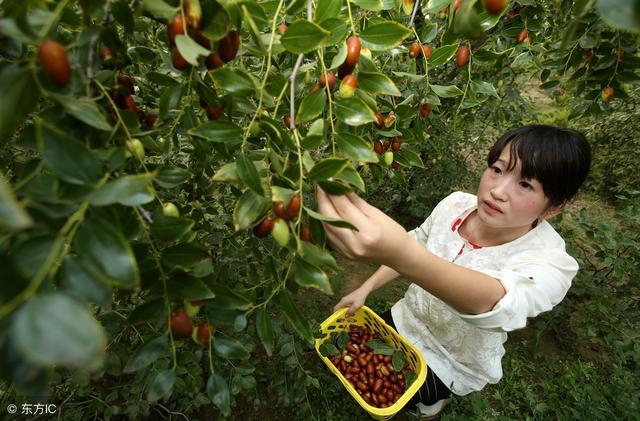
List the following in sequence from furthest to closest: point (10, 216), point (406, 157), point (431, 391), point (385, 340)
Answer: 1. point (385, 340)
2. point (431, 391)
3. point (406, 157)
4. point (10, 216)

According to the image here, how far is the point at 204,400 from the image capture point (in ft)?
3.79

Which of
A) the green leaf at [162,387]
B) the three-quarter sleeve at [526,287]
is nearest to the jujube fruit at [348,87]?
the green leaf at [162,387]

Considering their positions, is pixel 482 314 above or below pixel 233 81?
below

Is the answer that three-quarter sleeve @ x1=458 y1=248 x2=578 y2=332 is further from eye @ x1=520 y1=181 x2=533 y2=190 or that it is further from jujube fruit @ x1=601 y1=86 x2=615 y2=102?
jujube fruit @ x1=601 y1=86 x2=615 y2=102

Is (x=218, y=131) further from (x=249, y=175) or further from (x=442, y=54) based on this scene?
(x=442, y=54)

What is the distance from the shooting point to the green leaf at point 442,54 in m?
0.62

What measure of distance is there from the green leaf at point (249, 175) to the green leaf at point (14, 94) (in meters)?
0.19

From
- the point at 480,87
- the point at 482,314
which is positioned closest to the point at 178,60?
the point at 480,87

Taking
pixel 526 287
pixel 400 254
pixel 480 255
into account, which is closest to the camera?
pixel 400 254

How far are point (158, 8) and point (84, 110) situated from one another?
4.6 inches

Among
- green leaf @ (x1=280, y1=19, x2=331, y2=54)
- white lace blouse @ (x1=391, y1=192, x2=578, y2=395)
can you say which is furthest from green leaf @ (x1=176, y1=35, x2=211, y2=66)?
white lace blouse @ (x1=391, y1=192, x2=578, y2=395)

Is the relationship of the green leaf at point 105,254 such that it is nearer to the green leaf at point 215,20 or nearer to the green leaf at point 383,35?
the green leaf at point 215,20

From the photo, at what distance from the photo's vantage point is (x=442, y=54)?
64cm

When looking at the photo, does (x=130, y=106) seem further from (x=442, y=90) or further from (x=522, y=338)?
(x=522, y=338)
